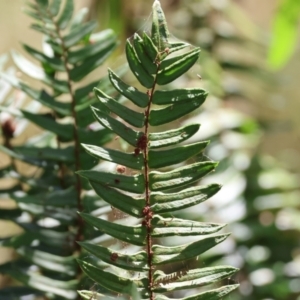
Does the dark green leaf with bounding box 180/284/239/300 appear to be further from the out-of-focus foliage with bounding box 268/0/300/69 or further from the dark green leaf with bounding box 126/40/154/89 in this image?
the out-of-focus foliage with bounding box 268/0/300/69

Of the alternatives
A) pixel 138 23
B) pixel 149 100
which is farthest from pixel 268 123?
pixel 149 100

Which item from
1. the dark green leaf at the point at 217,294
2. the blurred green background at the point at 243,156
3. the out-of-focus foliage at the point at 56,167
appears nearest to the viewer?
the dark green leaf at the point at 217,294

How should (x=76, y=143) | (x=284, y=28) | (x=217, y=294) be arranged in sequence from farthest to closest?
(x=284, y=28)
(x=76, y=143)
(x=217, y=294)

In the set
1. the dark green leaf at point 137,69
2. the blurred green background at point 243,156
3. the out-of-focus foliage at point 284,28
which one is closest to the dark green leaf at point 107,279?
the dark green leaf at point 137,69

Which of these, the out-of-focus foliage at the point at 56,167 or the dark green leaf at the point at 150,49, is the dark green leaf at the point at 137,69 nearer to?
the dark green leaf at the point at 150,49

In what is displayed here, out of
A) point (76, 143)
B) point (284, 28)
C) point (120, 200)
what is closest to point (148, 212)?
point (120, 200)

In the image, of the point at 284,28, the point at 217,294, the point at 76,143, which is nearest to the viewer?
the point at 217,294

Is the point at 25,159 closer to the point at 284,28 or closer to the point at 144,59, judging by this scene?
the point at 144,59
